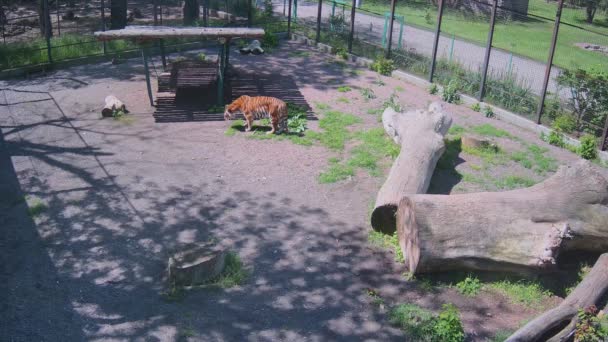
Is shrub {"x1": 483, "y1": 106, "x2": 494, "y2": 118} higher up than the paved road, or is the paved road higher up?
the paved road

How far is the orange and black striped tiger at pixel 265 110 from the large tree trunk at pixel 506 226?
4439 millimetres

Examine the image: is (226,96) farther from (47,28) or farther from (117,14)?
(117,14)

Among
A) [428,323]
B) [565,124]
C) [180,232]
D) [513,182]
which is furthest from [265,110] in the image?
[428,323]

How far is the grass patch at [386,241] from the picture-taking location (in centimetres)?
851

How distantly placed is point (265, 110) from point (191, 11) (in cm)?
828

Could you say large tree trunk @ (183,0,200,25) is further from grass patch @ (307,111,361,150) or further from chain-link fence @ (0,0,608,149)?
grass patch @ (307,111,361,150)

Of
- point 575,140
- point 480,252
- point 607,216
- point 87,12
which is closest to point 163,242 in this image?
point 480,252

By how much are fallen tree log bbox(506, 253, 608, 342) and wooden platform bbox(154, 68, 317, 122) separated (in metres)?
6.95

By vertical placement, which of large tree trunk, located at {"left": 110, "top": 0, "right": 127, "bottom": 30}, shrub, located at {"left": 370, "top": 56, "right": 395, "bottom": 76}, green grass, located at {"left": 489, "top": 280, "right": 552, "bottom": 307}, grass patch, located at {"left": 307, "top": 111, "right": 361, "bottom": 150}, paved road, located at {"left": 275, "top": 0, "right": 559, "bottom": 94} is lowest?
green grass, located at {"left": 489, "top": 280, "right": 552, "bottom": 307}

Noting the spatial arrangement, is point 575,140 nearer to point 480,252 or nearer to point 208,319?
point 480,252

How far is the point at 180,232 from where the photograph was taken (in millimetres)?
8727

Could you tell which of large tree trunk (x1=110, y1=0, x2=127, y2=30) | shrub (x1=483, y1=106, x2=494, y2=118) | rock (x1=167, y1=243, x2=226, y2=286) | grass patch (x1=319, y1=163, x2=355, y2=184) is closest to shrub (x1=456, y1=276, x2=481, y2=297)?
rock (x1=167, y1=243, x2=226, y2=286)

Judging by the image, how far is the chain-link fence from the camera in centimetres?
1339

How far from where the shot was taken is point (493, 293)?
780 cm
